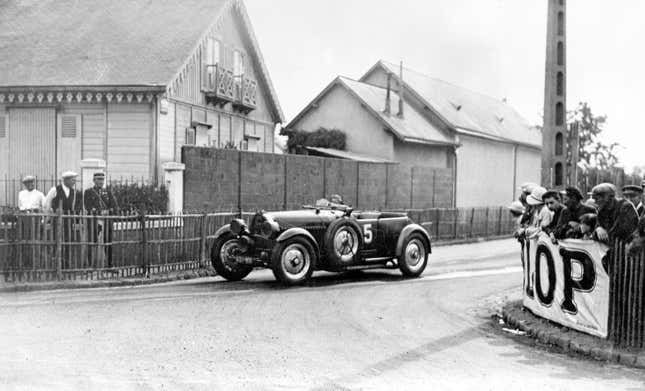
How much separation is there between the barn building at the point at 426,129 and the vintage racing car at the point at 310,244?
1754 centimetres

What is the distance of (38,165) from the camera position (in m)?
21.0

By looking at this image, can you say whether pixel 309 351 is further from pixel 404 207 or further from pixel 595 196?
pixel 404 207

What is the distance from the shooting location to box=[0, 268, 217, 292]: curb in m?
11.7

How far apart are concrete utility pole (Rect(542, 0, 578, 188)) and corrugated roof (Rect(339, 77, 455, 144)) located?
65.2ft

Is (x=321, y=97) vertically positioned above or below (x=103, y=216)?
above

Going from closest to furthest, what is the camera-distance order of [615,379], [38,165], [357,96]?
1. [615,379]
2. [38,165]
3. [357,96]

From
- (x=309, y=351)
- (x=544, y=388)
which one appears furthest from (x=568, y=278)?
(x=309, y=351)

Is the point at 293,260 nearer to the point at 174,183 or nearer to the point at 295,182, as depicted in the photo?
the point at 174,183

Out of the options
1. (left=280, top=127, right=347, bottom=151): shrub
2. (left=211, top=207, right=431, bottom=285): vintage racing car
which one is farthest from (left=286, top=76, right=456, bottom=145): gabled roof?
(left=211, top=207, right=431, bottom=285): vintage racing car

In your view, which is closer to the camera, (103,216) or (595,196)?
(595,196)

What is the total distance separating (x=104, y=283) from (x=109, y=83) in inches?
344

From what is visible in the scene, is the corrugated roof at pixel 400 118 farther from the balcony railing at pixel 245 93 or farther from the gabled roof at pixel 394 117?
the balcony railing at pixel 245 93

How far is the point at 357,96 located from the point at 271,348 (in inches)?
1063

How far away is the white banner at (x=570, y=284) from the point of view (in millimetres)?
8203
